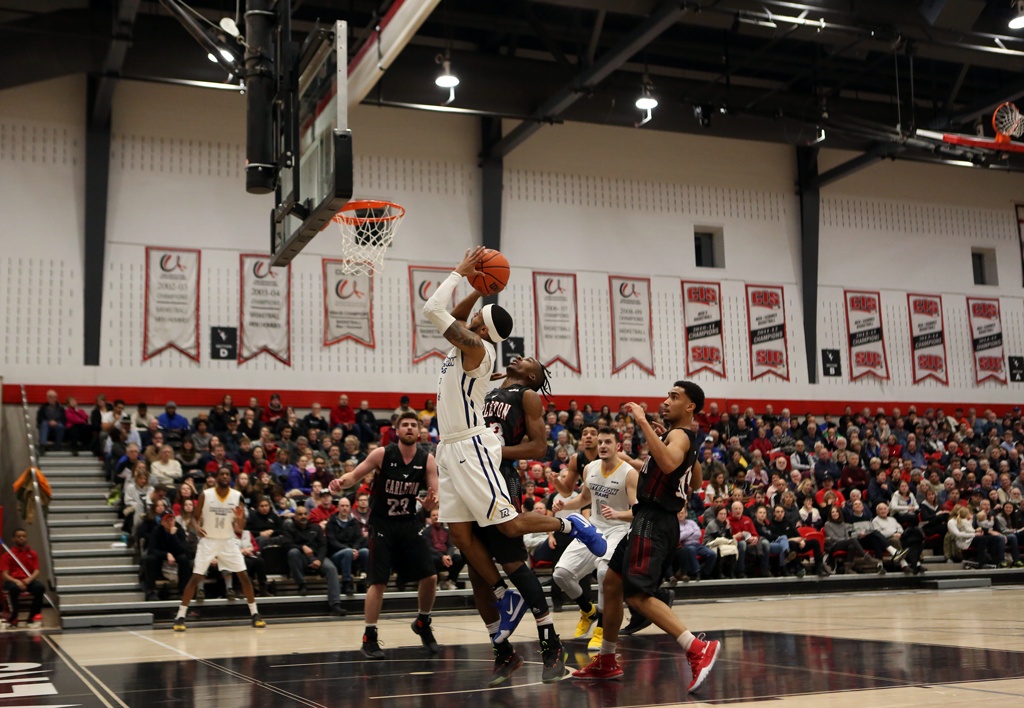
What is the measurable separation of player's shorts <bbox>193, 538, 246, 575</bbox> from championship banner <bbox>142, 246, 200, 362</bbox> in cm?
801

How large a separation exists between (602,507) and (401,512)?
5.81 ft

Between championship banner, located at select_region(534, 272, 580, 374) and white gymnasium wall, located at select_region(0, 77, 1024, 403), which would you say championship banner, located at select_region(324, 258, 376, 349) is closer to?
white gymnasium wall, located at select_region(0, 77, 1024, 403)

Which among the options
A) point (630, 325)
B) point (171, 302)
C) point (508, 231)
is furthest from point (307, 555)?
point (630, 325)

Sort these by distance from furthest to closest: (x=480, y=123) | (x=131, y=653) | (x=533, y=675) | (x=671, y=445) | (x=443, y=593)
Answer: (x=480, y=123)
(x=443, y=593)
(x=131, y=653)
(x=533, y=675)
(x=671, y=445)

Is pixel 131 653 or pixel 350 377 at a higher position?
Answer: pixel 350 377

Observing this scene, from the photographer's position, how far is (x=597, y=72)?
19.7 meters

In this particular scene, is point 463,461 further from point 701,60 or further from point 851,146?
point 851,146

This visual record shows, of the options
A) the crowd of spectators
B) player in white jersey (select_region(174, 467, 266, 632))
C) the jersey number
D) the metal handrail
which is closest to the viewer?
the jersey number

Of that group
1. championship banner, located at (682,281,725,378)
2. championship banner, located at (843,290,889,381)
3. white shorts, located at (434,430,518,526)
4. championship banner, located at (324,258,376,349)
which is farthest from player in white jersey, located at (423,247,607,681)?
championship banner, located at (843,290,889,381)

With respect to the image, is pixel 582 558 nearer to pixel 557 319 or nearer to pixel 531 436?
pixel 531 436

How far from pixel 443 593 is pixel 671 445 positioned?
8852 millimetres

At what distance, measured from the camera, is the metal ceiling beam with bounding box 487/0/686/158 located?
58.3ft

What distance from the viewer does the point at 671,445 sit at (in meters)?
6.38

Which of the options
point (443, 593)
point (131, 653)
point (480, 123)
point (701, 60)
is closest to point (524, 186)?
point (480, 123)
